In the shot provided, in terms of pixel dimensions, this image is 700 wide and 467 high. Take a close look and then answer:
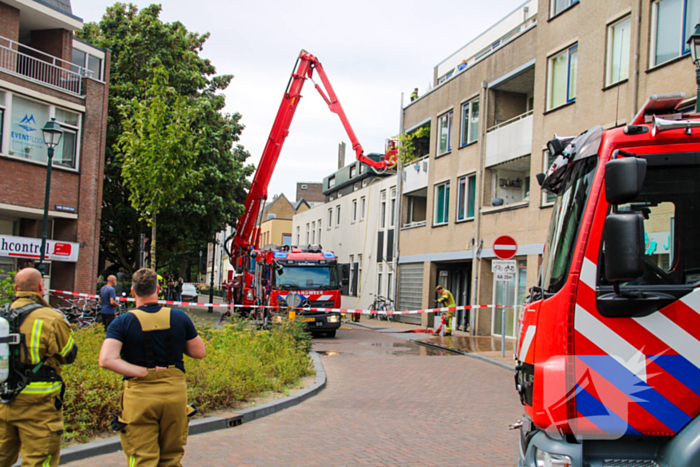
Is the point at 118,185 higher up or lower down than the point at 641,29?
lower down

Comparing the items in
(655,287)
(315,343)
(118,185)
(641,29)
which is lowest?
(315,343)

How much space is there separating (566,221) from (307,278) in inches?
689

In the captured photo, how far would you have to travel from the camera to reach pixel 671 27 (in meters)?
15.3

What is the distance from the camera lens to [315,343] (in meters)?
19.0

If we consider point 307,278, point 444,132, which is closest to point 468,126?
point 444,132

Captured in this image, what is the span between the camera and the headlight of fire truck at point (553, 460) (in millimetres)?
3492

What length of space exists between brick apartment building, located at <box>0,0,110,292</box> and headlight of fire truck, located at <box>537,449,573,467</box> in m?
21.2

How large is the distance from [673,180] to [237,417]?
18.8 ft

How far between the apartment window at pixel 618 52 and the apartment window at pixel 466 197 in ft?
26.5

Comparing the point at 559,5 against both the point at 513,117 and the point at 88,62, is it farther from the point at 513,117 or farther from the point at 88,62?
the point at 88,62

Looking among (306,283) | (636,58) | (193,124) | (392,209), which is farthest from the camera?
(392,209)

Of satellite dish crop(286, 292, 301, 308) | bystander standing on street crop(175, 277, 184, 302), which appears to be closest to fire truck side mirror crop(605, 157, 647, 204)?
satellite dish crop(286, 292, 301, 308)

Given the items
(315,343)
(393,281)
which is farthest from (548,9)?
(393,281)

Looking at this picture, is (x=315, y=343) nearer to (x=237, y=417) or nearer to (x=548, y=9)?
(x=237, y=417)
